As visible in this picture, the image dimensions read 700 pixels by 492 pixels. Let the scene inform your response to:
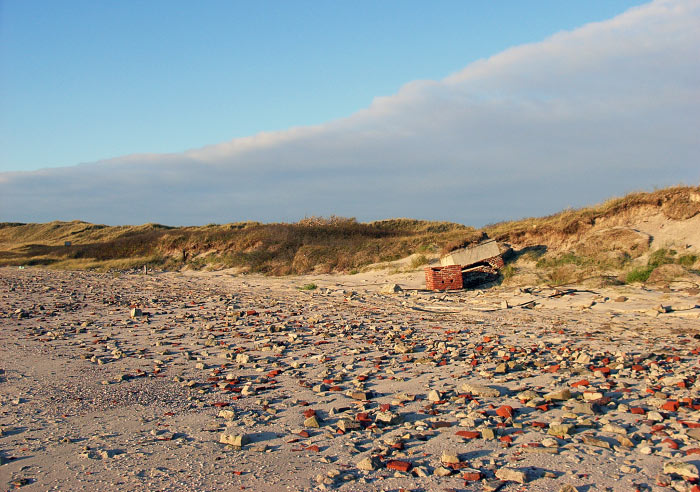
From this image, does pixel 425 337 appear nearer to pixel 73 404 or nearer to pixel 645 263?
pixel 73 404

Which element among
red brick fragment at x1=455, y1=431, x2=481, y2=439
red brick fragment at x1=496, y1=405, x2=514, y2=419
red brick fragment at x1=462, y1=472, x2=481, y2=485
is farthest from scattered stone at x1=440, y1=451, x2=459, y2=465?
red brick fragment at x1=496, y1=405, x2=514, y2=419

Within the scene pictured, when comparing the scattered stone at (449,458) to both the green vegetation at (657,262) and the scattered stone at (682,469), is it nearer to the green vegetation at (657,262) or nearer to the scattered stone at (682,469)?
the scattered stone at (682,469)

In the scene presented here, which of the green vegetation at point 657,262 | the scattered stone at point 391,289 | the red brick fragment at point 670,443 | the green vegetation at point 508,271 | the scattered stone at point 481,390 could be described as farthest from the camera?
the green vegetation at point 508,271

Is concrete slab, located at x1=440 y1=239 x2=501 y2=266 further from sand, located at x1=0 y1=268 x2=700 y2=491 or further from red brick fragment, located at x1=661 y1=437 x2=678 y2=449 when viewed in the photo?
red brick fragment, located at x1=661 y1=437 x2=678 y2=449

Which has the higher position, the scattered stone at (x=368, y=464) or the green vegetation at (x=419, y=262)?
the green vegetation at (x=419, y=262)

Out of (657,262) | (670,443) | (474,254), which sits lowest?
(670,443)

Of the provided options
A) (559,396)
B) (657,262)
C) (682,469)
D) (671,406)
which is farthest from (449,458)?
(657,262)

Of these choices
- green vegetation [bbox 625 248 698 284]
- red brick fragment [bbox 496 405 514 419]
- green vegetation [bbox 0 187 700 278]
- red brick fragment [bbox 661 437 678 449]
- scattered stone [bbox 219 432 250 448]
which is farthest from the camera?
green vegetation [bbox 0 187 700 278]

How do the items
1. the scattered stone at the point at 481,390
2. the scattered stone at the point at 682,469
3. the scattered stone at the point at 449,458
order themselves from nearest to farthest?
the scattered stone at the point at 682,469 < the scattered stone at the point at 449,458 < the scattered stone at the point at 481,390

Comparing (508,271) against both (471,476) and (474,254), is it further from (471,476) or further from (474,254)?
(471,476)

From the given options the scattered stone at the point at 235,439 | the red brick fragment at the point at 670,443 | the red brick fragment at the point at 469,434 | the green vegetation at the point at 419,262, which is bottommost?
the red brick fragment at the point at 670,443

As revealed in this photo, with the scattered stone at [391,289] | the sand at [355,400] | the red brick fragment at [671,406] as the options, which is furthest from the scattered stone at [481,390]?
the scattered stone at [391,289]

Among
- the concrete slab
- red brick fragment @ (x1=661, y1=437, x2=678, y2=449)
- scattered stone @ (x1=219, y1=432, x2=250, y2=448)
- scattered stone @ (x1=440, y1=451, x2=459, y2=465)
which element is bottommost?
red brick fragment @ (x1=661, y1=437, x2=678, y2=449)

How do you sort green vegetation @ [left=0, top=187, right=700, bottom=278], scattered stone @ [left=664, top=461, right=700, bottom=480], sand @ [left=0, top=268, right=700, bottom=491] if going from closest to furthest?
scattered stone @ [left=664, top=461, right=700, bottom=480] < sand @ [left=0, top=268, right=700, bottom=491] < green vegetation @ [left=0, top=187, right=700, bottom=278]
